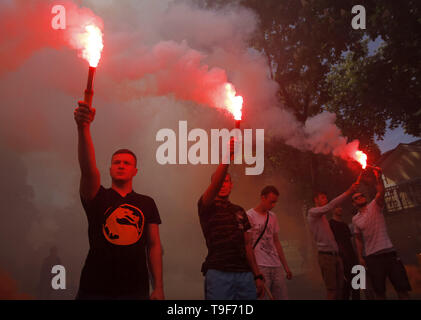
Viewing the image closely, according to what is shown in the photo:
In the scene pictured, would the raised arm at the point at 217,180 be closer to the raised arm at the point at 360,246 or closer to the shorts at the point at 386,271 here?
the shorts at the point at 386,271

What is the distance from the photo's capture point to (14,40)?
28.8ft

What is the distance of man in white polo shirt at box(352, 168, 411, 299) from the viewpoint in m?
4.51

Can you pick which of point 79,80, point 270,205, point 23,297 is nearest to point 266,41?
point 79,80

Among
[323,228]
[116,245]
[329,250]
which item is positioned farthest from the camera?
[323,228]

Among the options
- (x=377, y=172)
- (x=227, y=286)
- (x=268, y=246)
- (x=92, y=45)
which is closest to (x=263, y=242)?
(x=268, y=246)

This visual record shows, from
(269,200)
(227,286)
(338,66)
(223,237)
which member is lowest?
(227,286)

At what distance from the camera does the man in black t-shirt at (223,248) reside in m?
2.83

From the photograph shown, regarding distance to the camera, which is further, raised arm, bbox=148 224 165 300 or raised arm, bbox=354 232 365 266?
raised arm, bbox=354 232 365 266

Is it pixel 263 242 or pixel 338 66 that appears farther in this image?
pixel 338 66

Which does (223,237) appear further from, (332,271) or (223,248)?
(332,271)

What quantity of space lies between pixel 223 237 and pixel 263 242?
1.30m

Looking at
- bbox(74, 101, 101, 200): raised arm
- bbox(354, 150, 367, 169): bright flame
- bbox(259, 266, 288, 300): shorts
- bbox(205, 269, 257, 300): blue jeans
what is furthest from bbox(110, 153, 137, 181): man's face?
bbox(354, 150, 367, 169): bright flame

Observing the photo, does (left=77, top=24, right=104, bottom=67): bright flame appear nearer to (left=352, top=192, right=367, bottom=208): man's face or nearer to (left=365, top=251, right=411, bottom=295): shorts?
(left=352, top=192, right=367, bottom=208): man's face

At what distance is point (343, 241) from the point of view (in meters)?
5.19
